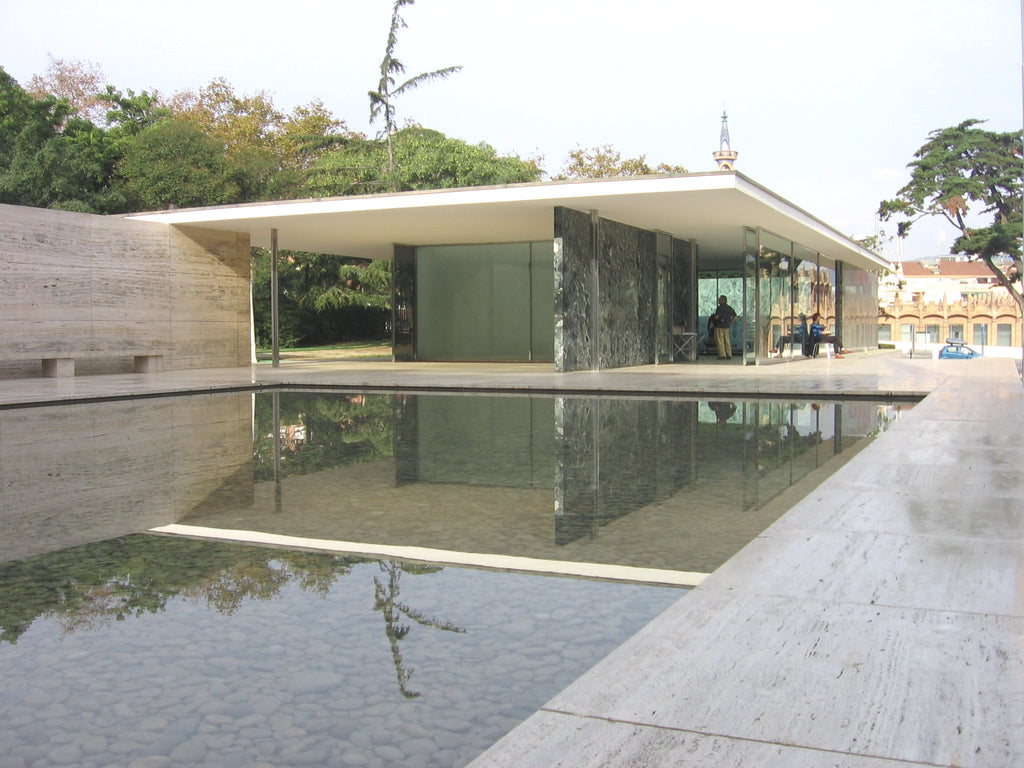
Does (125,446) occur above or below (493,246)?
below

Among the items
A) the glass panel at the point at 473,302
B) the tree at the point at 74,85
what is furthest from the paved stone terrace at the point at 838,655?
the tree at the point at 74,85

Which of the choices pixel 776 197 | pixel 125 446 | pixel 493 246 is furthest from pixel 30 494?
pixel 493 246

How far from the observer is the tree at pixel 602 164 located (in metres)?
40.8

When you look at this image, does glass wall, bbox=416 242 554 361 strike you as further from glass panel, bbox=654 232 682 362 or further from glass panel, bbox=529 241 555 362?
glass panel, bbox=654 232 682 362

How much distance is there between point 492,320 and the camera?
2448 centimetres

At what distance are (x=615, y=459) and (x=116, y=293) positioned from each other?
13.1 metres

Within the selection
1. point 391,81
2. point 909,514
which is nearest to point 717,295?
point 391,81

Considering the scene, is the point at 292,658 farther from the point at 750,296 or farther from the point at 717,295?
the point at 717,295

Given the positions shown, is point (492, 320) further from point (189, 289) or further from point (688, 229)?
point (189, 289)

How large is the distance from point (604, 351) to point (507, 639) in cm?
1551

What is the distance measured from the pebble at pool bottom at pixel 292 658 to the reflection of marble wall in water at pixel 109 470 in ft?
2.76

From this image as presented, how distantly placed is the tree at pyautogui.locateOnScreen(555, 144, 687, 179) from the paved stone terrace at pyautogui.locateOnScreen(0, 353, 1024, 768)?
1440 inches

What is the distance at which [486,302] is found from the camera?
24531mm

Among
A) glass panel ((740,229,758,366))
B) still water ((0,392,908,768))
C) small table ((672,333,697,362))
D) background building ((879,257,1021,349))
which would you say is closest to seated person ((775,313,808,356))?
glass panel ((740,229,758,366))
